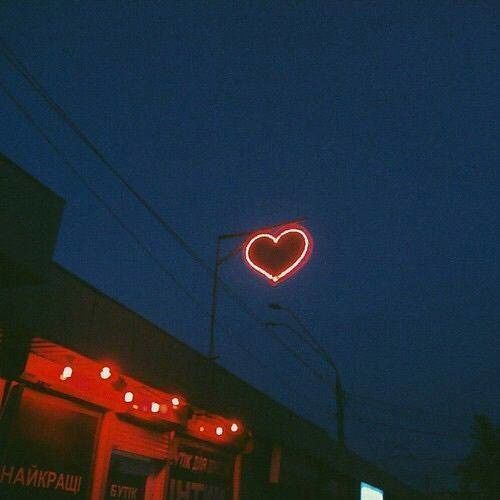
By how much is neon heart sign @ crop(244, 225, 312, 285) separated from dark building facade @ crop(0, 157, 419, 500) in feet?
7.93

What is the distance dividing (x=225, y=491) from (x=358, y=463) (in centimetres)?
948

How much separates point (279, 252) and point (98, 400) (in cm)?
466

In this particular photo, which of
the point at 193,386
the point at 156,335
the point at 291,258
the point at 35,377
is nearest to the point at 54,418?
the point at 35,377

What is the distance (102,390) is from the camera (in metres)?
9.62

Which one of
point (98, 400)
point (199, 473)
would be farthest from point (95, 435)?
point (199, 473)

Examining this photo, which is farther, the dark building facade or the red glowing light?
the red glowing light

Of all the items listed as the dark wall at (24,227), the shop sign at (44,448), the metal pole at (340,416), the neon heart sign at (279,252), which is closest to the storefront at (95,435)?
the shop sign at (44,448)

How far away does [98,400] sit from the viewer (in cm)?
945

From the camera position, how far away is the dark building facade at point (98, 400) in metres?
6.84

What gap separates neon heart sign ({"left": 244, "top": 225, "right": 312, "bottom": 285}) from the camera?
11570mm

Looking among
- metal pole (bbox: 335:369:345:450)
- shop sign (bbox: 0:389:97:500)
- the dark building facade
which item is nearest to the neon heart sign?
the dark building facade

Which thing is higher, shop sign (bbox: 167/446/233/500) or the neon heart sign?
the neon heart sign

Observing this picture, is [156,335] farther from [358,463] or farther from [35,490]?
[358,463]

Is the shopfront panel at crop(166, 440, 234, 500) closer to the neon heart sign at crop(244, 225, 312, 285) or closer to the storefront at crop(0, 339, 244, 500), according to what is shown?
the storefront at crop(0, 339, 244, 500)
